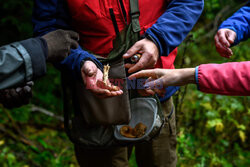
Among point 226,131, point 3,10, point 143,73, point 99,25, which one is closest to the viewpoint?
point 143,73

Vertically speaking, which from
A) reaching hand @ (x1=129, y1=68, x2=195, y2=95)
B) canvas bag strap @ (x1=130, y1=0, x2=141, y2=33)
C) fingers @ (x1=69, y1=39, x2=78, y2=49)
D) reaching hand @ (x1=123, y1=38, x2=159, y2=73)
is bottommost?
reaching hand @ (x1=129, y1=68, x2=195, y2=95)

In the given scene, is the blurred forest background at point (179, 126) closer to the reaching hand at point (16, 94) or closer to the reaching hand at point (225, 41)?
the reaching hand at point (225, 41)

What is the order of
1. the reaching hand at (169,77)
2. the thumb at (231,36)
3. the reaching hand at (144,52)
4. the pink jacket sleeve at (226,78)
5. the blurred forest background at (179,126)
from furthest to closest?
the blurred forest background at (179,126) → the thumb at (231,36) → the reaching hand at (144,52) → the reaching hand at (169,77) → the pink jacket sleeve at (226,78)

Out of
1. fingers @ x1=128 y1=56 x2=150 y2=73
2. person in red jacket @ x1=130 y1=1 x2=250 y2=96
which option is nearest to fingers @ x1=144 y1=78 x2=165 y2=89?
person in red jacket @ x1=130 y1=1 x2=250 y2=96

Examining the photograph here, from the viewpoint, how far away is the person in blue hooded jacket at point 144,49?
172 cm

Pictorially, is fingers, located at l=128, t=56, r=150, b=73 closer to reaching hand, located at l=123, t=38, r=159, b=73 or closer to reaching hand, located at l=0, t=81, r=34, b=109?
reaching hand, located at l=123, t=38, r=159, b=73

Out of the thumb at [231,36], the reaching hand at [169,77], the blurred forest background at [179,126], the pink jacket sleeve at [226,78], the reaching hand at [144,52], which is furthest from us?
the blurred forest background at [179,126]

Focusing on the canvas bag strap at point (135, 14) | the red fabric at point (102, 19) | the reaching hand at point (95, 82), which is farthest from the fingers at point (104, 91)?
the canvas bag strap at point (135, 14)

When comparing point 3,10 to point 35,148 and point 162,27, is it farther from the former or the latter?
point 162,27

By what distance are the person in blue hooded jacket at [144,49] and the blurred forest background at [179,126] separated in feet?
2.24

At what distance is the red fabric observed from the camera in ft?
5.75

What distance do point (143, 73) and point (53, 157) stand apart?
96.7 inches

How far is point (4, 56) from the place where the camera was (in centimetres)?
139

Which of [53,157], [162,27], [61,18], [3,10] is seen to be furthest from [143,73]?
[3,10]
